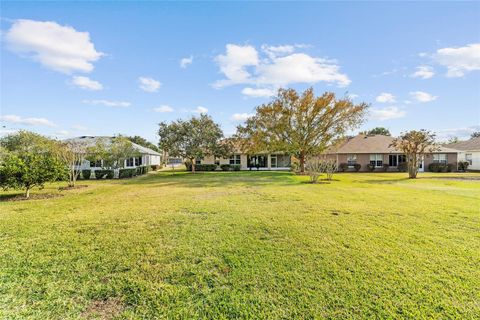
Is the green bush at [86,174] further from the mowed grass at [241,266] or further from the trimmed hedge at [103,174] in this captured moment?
the mowed grass at [241,266]

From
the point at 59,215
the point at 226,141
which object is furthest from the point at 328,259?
the point at 226,141

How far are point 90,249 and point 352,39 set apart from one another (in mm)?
16408

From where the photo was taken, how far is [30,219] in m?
6.57

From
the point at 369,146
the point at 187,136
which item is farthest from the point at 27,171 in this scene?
the point at 369,146

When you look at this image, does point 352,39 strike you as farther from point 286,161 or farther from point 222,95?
point 286,161

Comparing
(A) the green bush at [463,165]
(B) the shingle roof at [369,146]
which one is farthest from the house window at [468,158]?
(B) the shingle roof at [369,146]

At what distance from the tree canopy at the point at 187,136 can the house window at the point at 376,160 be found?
67.4 ft

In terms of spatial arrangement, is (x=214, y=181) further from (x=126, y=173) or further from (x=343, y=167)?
(x=343, y=167)

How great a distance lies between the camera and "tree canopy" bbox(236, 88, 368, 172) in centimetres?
2255

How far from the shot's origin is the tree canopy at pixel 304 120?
2255 cm

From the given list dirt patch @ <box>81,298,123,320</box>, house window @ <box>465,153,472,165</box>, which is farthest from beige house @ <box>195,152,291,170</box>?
dirt patch @ <box>81,298,123,320</box>

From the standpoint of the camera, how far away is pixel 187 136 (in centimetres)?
2572

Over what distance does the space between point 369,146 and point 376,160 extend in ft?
7.05

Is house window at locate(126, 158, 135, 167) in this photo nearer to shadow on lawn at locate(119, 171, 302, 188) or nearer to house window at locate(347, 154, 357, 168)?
A: shadow on lawn at locate(119, 171, 302, 188)
